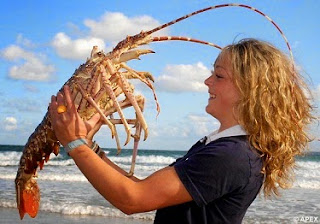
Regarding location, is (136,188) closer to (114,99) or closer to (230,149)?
(230,149)

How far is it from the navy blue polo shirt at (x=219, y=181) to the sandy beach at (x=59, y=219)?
6.25 m

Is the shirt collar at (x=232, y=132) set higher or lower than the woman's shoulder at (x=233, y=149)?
higher

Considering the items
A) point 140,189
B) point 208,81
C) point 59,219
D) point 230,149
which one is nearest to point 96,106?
point 208,81

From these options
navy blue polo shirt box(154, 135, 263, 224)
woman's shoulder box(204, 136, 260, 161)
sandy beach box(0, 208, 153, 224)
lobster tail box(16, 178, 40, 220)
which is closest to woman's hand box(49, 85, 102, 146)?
navy blue polo shirt box(154, 135, 263, 224)

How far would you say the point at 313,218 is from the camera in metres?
9.41

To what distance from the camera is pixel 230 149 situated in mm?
2062

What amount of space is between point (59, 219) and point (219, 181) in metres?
6.93

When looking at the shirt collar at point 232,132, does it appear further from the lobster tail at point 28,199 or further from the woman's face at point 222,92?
the lobster tail at point 28,199

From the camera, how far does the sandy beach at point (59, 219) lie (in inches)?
316

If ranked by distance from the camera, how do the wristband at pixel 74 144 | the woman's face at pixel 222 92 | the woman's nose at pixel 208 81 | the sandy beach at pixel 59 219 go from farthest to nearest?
1. the sandy beach at pixel 59 219
2. the woman's nose at pixel 208 81
3. the woman's face at pixel 222 92
4. the wristband at pixel 74 144

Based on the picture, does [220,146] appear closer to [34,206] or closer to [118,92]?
[118,92]

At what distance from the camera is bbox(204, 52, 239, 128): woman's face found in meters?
2.28

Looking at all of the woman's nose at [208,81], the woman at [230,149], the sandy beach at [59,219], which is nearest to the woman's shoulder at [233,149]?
the woman at [230,149]

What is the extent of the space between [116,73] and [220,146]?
3.06 feet
